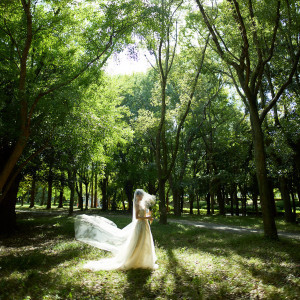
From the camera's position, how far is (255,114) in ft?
37.9

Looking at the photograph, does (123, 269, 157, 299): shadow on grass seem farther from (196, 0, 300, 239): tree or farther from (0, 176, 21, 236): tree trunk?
(0, 176, 21, 236): tree trunk

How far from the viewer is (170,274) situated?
6867 millimetres

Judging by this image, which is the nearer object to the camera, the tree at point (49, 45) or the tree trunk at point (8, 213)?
the tree at point (49, 45)

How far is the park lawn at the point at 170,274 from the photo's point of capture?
5.63m

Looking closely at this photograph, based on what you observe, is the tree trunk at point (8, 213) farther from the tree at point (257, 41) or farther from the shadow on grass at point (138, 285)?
the tree at point (257, 41)

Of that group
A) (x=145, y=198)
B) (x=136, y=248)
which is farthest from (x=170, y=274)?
(x=145, y=198)

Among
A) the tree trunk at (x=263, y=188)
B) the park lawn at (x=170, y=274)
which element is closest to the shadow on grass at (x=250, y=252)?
the park lawn at (x=170, y=274)

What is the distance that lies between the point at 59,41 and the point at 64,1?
2.03 metres

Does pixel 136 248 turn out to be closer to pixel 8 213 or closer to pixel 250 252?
pixel 250 252

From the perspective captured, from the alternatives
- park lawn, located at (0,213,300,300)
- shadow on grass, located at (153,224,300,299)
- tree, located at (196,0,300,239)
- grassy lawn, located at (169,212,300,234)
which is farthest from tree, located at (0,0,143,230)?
grassy lawn, located at (169,212,300,234)

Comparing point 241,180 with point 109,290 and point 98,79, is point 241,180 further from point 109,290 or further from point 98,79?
point 109,290

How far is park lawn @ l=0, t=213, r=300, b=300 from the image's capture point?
5629mm

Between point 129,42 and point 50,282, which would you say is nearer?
point 50,282

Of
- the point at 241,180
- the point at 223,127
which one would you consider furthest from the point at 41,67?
the point at 223,127
